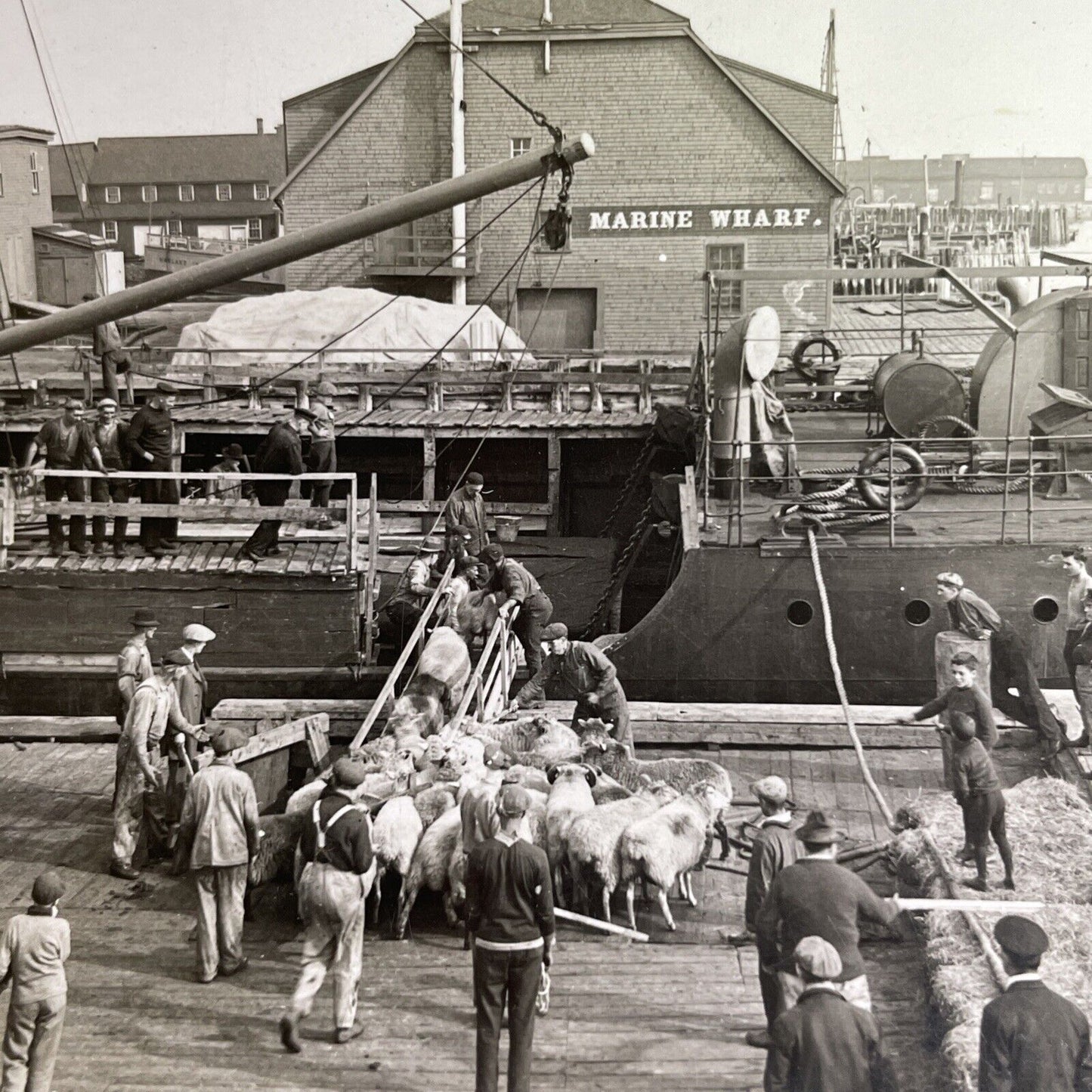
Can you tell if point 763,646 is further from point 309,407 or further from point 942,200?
point 942,200

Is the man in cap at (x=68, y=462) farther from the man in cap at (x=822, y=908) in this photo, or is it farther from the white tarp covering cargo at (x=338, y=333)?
the man in cap at (x=822, y=908)

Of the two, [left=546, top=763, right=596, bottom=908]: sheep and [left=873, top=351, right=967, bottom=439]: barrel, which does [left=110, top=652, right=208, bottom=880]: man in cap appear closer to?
[left=546, top=763, right=596, bottom=908]: sheep

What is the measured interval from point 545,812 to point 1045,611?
746 centimetres

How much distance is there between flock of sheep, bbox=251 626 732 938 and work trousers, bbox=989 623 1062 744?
9.37 ft

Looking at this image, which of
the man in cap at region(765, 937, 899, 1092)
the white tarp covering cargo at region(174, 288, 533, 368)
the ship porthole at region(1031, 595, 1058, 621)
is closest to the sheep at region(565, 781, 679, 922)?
the man in cap at region(765, 937, 899, 1092)

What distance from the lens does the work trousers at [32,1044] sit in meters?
6.12

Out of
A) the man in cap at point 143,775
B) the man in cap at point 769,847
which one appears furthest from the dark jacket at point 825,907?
the man in cap at point 143,775

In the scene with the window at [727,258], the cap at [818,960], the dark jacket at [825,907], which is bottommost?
the dark jacket at [825,907]

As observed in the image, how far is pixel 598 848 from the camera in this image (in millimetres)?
8164

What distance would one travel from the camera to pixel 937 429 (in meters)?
16.6

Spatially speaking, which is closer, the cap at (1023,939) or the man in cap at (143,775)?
the cap at (1023,939)

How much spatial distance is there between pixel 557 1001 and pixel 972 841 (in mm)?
3119

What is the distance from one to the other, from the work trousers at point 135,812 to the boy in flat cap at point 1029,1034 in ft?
22.2

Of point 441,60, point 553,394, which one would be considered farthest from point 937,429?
point 441,60
